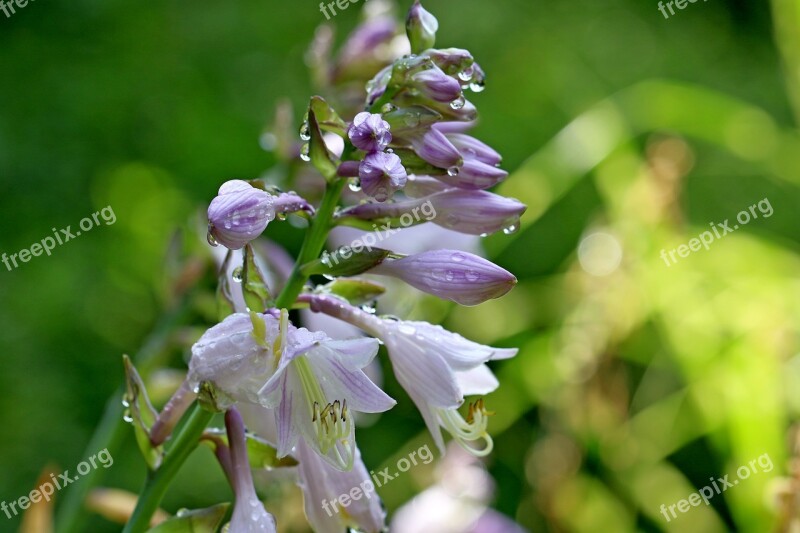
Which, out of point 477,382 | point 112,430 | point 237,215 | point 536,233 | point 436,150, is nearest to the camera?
point 237,215

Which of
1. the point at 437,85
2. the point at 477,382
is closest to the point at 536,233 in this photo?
the point at 477,382

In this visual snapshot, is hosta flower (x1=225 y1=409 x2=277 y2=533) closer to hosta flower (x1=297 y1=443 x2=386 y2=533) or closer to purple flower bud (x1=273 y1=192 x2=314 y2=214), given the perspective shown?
hosta flower (x1=297 y1=443 x2=386 y2=533)

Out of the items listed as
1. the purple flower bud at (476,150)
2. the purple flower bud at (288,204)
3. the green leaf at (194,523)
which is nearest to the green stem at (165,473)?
the green leaf at (194,523)

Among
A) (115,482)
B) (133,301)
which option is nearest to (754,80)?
(133,301)

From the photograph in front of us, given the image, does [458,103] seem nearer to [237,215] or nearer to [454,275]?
[454,275]

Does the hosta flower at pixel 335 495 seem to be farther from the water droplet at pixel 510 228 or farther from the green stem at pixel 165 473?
the water droplet at pixel 510 228
